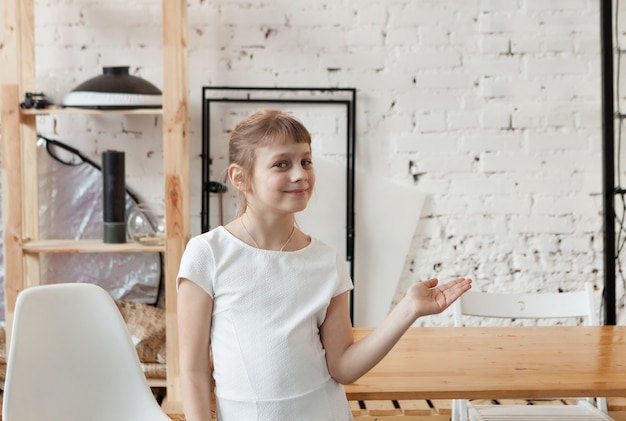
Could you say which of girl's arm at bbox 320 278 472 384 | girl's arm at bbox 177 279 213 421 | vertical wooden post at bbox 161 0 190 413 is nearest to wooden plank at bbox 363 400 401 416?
vertical wooden post at bbox 161 0 190 413

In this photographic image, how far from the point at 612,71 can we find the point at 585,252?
1118mm

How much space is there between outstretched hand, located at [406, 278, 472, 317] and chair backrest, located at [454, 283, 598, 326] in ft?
3.62

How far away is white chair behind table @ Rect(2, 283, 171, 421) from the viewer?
5.94ft

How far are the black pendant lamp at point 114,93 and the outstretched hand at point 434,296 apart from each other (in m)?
1.99

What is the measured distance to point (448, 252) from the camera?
377 cm

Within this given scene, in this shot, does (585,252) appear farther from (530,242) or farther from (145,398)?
(145,398)

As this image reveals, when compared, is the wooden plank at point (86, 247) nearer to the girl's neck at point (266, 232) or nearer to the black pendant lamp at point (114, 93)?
the black pendant lamp at point (114, 93)

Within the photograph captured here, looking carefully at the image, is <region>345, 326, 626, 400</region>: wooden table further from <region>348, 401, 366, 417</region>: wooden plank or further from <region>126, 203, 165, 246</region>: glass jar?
<region>126, 203, 165, 246</region>: glass jar

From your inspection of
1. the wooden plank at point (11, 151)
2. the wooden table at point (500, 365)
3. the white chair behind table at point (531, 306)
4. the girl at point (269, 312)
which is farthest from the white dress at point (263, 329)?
the wooden plank at point (11, 151)

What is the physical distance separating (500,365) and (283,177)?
0.81 m

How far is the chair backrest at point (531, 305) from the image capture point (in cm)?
267

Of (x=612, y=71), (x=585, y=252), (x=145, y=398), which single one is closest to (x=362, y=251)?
(x=585, y=252)

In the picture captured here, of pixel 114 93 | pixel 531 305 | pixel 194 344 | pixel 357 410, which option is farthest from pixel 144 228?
pixel 194 344

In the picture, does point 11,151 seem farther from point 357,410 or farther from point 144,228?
point 357,410
